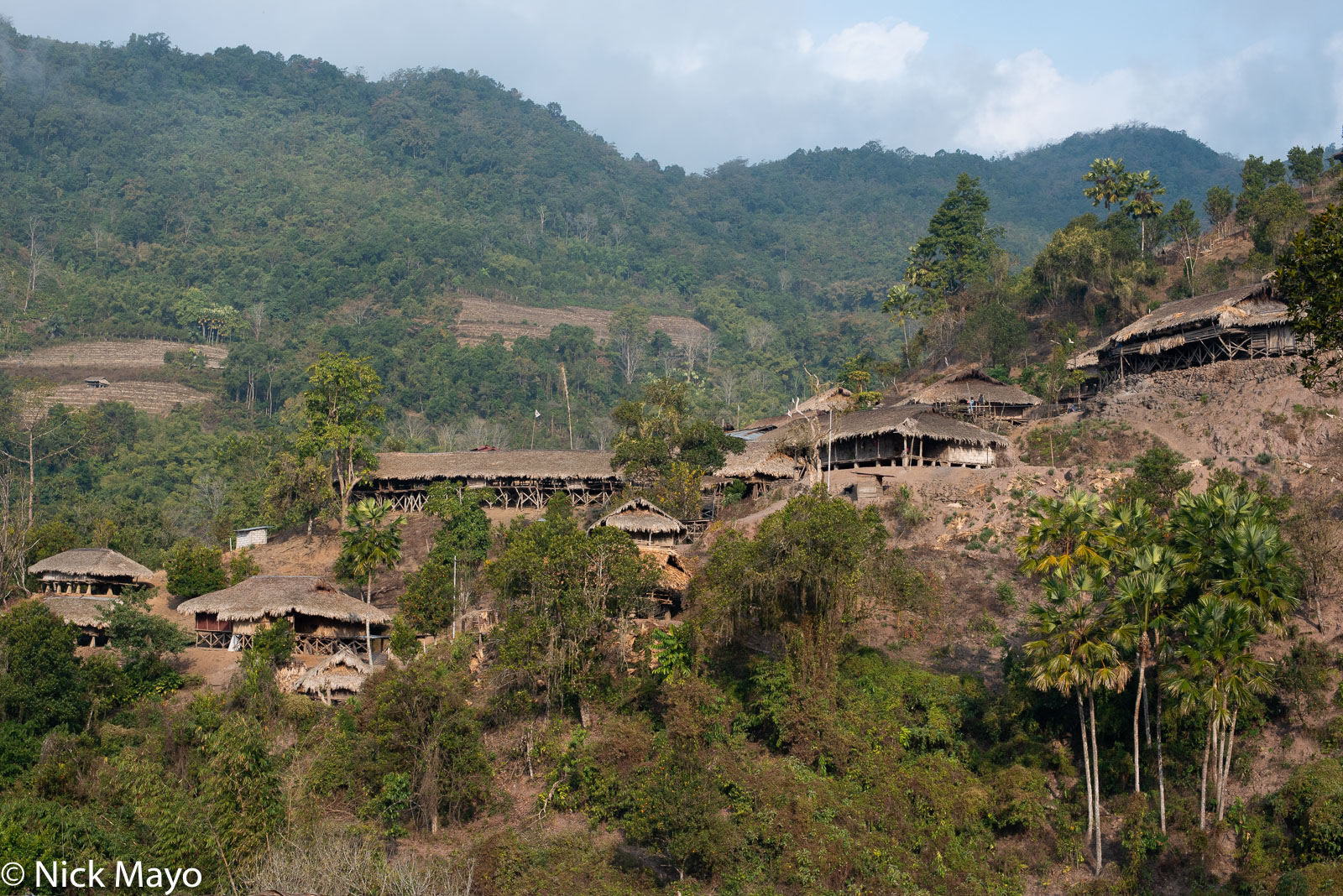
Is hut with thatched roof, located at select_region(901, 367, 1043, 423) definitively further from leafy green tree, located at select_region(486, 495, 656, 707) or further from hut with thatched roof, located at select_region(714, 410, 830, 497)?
leafy green tree, located at select_region(486, 495, 656, 707)

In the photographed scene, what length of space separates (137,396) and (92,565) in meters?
49.5

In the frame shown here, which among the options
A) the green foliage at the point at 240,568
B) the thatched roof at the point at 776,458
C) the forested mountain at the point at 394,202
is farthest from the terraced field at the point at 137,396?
the thatched roof at the point at 776,458

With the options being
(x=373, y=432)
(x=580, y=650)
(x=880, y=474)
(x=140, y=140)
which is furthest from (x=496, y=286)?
(x=580, y=650)

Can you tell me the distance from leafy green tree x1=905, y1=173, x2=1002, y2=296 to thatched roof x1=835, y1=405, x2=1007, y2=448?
85.1 feet

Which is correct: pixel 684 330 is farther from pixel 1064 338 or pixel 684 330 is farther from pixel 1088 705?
pixel 1088 705

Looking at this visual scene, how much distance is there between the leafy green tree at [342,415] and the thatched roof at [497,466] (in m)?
1.27

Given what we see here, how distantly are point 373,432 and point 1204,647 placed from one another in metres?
35.8

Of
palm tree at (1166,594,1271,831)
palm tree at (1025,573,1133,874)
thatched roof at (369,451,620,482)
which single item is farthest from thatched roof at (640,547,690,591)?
palm tree at (1166,594,1271,831)

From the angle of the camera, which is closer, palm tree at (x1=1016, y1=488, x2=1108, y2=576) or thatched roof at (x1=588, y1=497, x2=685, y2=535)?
palm tree at (x1=1016, y1=488, x2=1108, y2=576)

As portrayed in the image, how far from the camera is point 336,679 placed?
33.4 metres

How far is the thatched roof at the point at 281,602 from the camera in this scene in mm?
36094

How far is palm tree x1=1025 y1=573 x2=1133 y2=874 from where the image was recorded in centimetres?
2356

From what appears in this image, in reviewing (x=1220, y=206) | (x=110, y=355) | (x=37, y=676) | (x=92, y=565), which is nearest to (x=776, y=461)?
(x=92, y=565)

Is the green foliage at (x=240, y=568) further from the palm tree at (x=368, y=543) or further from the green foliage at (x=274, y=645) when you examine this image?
the green foliage at (x=274, y=645)
